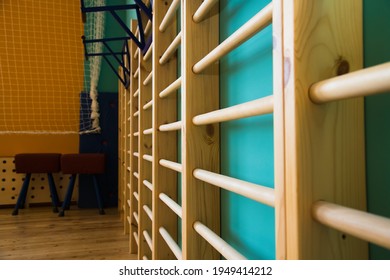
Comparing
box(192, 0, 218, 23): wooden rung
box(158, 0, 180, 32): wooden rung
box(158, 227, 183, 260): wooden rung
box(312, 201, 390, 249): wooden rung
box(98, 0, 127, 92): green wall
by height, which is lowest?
box(158, 227, 183, 260): wooden rung

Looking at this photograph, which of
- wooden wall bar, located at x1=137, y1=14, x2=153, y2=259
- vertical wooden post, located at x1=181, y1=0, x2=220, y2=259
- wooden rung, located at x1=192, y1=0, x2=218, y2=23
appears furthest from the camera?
wooden wall bar, located at x1=137, y1=14, x2=153, y2=259

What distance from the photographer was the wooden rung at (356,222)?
331 millimetres

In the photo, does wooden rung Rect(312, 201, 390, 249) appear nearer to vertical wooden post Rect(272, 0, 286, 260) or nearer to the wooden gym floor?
vertical wooden post Rect(272, 0, 286, 260)

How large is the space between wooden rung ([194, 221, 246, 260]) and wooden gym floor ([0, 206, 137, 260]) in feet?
5.02

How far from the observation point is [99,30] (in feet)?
10.9

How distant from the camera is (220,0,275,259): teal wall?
0.72m

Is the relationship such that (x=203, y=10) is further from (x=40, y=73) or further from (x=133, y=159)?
(x=40, y=73)

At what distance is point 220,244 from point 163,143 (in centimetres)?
74

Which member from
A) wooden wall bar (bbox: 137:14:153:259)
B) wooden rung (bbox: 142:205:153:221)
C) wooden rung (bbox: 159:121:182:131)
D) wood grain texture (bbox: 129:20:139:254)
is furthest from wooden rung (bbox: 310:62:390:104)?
wood grain texture (bbox: 129:20:139:254)

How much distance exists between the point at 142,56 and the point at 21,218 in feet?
7.73

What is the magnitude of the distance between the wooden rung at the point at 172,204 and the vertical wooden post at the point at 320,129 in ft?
2.04

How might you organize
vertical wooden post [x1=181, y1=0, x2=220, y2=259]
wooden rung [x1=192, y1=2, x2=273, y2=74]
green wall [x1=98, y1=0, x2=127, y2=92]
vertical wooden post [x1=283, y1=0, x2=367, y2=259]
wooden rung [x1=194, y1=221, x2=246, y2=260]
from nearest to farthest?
1. vertical wooden post [x1=283, y1=0, x2=367, y2=259]
2. wooden rung [x1=192, y1=2, x2=273, y2=74]
3. wooden rung [x1=194, y1=221, x2=246, y2=260]
4. vertical wooden post [x1=181, y1=0, x2=220, y2=259]
5. green wall [x1=98, y1=0, x2=127, y2=92]

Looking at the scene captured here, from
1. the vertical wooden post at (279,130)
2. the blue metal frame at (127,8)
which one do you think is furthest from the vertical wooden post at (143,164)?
the vertical wooden post at (279,130)

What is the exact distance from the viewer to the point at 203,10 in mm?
872
